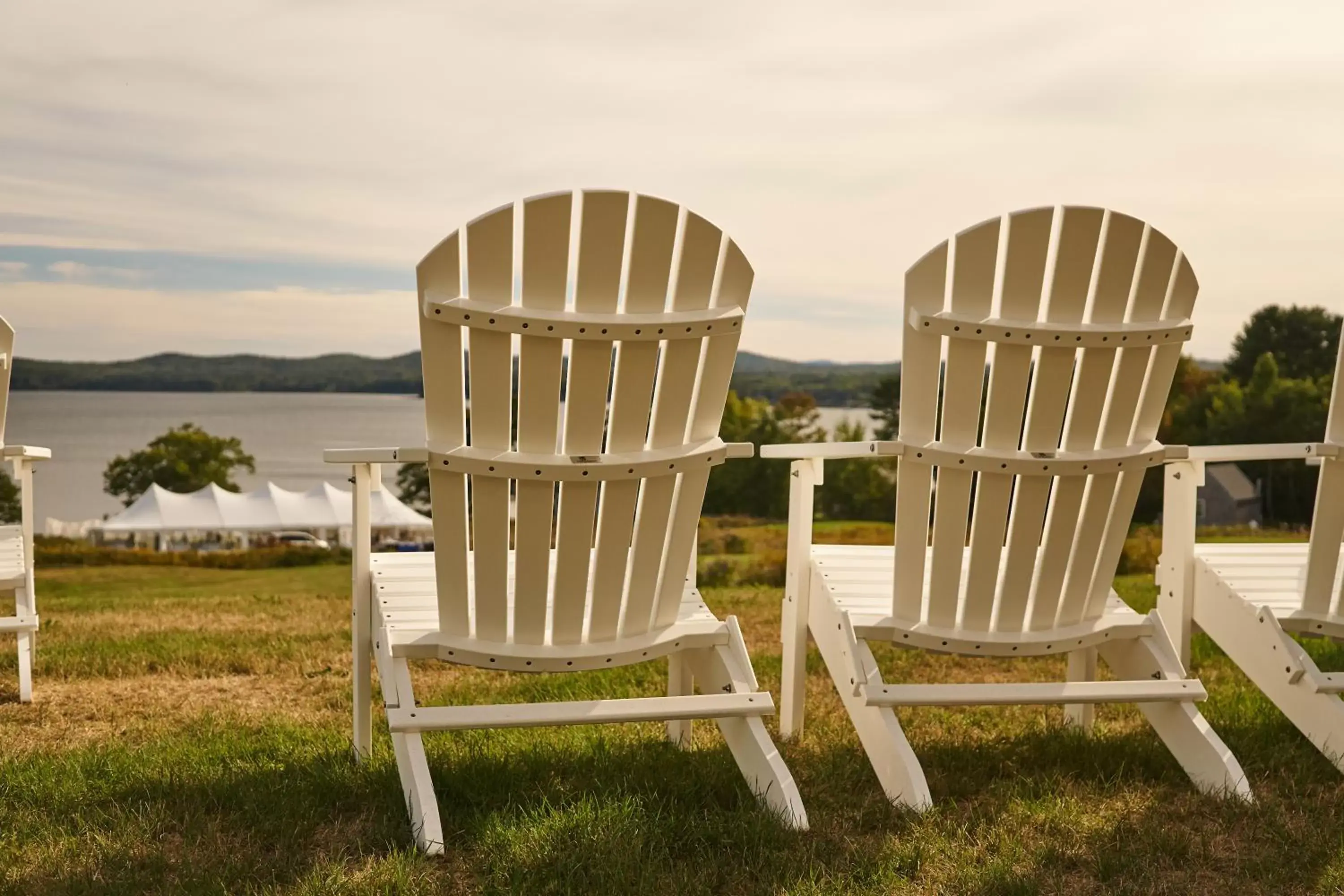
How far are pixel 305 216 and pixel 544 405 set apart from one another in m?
28.0

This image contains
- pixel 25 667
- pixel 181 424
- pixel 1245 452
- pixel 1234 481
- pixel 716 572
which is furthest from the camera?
pixel 181 424

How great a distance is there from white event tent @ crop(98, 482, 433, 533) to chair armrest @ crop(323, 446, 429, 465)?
2214 cm

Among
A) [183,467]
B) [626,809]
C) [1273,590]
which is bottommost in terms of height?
[183,467]

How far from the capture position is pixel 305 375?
24.8m

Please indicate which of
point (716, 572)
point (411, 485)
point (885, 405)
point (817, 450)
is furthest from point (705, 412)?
point (411, 485)

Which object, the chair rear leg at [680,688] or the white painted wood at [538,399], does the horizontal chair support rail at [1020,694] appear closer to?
the chair rear leg at [680,688]

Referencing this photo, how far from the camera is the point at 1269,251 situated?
722 inches

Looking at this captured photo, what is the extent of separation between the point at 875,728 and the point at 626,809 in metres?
0.59

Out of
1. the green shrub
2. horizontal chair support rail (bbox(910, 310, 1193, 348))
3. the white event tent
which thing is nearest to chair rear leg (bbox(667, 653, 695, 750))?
horizontal chair support rail (bbox(910, 310, 1193, 348))

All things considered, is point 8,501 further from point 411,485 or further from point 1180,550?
point 1180,550

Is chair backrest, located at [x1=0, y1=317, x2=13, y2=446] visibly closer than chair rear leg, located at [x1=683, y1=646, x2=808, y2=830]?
No

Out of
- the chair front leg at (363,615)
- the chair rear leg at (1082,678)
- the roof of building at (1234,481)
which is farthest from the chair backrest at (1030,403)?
the roof of building at (1234,481)

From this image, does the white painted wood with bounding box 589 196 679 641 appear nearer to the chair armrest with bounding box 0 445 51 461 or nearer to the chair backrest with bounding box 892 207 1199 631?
the chair backrest with bounding box 892 207 1199 631

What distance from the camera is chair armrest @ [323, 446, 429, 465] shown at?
2.11 m
